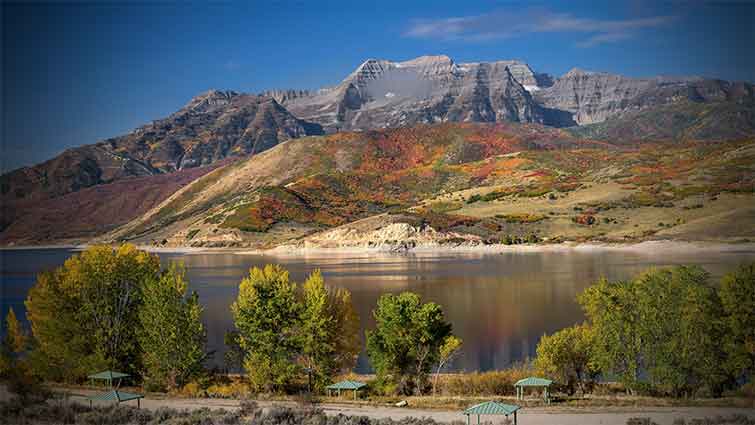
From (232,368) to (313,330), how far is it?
938cm

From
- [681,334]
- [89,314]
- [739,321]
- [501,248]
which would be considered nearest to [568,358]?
[681,334]

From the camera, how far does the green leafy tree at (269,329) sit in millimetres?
41281

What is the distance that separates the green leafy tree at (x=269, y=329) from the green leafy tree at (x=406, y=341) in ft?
14.8

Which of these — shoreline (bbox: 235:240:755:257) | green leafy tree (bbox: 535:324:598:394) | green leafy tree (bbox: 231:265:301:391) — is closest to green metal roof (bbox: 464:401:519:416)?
green leafy tree (bbox: 535:324:598:394)

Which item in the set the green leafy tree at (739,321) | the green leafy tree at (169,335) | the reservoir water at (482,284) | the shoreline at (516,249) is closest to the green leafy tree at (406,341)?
the reservoir water at (482,284)

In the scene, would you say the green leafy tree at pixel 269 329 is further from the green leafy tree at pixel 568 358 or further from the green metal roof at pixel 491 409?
the green metal roof at pixel 491 409

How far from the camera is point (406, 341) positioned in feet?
136

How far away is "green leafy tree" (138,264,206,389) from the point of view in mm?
42344

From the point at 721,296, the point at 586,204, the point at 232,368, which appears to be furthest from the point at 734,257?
the point at 232,368

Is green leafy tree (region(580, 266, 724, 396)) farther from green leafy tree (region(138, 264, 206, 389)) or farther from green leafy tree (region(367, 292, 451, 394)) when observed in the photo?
green leafy tree (region(138, 264, 206, 389))

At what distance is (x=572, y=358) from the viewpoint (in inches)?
1581

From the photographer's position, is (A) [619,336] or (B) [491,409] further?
(A) [619,336]

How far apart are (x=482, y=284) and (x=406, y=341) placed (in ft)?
174

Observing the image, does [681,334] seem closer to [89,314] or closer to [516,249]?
[89,314]
